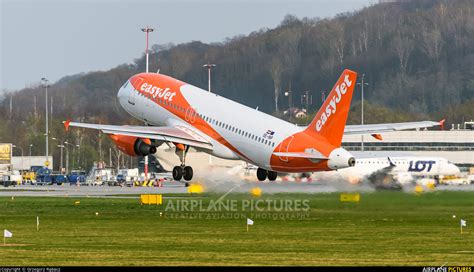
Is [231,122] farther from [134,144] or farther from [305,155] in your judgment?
[305,155]

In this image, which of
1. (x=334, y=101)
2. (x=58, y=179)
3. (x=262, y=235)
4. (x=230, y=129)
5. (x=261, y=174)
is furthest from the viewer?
(x=58, y=179)

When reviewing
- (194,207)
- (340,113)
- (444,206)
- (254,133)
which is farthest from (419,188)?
(194,207)

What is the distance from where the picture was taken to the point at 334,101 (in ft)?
228

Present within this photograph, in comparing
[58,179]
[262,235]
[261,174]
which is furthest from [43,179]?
[262,235]

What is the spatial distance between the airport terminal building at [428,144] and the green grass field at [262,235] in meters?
82.8

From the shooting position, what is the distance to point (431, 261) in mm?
46188

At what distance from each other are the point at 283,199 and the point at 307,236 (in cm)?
1266

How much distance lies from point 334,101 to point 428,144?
98.9 metres

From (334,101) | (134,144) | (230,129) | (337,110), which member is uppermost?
(334,101)

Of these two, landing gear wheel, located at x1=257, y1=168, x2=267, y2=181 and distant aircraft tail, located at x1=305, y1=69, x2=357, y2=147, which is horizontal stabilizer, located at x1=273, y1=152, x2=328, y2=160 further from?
landing gear wheel, located at x1=257, y1=168, x2=267, y2=181

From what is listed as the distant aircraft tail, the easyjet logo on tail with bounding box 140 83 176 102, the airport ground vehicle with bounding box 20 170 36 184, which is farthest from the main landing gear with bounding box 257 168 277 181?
the airport ground vehicle with bounding box 20 170 36 184

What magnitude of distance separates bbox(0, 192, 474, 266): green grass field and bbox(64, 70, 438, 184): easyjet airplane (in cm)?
276

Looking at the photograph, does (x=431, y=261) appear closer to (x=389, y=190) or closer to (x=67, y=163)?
(x=389, y=190)

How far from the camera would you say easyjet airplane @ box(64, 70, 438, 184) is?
6975 cm
